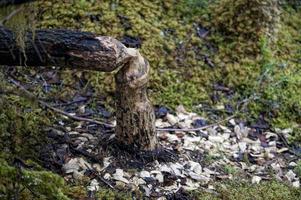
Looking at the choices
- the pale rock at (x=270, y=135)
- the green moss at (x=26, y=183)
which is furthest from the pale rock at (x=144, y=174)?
the pale rock at (x=270, y=135)

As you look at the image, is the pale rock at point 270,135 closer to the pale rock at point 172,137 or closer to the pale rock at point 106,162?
the pale rock at point 172,137

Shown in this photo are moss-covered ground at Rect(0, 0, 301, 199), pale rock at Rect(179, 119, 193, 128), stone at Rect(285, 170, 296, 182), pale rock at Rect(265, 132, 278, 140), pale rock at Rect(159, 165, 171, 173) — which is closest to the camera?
pale rock at Rect(159, 165, 171, 173)

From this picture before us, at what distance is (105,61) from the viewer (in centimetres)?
233

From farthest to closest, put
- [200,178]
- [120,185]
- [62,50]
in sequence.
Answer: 1. [200,178]
2. [120,185]
3. [62,50]

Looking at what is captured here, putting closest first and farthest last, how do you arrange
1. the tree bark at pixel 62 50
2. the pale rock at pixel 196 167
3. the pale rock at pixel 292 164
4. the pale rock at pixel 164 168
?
the tree bark at pixel 62 50 → the pale rock at pixel 164 168 → the pale rock at pixel 196 167 → the pale rock at pixel 292 164

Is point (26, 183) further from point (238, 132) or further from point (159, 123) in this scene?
point (238, 132)

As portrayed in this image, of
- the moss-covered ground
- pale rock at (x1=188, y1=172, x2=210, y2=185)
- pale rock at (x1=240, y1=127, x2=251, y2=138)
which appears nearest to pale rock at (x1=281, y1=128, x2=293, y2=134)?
the moss-covered ground

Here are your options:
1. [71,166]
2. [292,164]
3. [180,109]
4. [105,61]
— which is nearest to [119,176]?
[71,166]

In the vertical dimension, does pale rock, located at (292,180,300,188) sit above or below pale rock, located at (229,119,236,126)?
below

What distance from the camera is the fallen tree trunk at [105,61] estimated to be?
2.22 meters

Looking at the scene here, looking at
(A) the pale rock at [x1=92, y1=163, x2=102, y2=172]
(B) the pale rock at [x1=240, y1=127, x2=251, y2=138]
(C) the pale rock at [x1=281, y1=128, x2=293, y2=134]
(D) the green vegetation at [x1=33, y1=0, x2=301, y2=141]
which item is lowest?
(C) the pale rock at [x1=281, y1=128, x2=293, y2=134]

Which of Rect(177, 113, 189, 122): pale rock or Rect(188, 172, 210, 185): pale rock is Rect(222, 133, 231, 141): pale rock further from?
Rect(188, 172, 210, 185): pale rock

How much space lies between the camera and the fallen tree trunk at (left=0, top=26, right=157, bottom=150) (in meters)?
2.22

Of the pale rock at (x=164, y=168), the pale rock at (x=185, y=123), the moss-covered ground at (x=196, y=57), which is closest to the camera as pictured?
the pale rock at (x=164, y=168)
